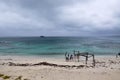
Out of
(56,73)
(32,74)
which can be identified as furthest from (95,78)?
(32,74)

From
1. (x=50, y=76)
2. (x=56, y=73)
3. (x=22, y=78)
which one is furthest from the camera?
(x=56, y=73)

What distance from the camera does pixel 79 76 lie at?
21.6 meters

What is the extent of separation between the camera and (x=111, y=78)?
2094 centimetres

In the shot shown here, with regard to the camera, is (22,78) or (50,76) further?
(50,76)

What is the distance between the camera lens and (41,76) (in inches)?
821

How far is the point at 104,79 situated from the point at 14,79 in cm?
985

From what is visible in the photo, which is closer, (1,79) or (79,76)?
(1,79)

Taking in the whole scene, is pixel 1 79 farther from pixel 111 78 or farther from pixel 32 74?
pixel 111 78

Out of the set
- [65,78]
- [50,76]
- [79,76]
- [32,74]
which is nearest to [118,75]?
[79,76]

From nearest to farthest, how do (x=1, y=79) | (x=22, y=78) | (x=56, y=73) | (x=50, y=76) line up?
(x=1, y=79) → (x=22, y=78) → (x=50, y=76) → (x=56, y=73)

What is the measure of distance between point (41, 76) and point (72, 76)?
363 centimetres

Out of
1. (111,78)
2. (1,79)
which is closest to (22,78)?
(1,79)

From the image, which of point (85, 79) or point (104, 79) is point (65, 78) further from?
point (104, 79)

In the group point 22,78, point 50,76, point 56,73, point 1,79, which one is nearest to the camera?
point 1,79
